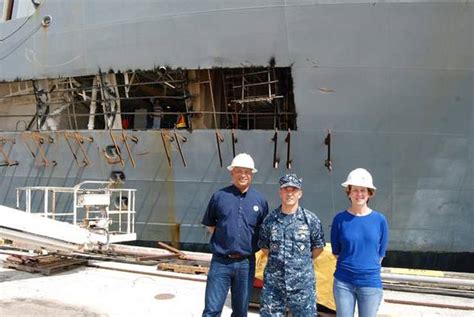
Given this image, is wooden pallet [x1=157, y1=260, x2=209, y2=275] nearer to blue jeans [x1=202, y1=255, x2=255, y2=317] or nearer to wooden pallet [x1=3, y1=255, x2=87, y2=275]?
wooden pallet [x1=3, y1=255, x2=87, y2=275]

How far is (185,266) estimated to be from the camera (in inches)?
251

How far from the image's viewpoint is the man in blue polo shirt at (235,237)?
354cm

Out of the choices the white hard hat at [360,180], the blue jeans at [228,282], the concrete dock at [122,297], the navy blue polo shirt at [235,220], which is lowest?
the concrete dock at [122,297]

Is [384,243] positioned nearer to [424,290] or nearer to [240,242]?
[240,242]

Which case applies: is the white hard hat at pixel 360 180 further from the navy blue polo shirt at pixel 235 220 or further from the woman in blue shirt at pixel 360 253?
the navy blue polo shirt at pixel 235 220

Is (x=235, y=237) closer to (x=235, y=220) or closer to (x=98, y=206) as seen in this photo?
(x=235, y=220)

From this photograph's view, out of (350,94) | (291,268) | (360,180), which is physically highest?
(350,94)

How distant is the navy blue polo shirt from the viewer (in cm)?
353

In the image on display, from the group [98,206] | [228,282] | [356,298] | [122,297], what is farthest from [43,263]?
[356,298]

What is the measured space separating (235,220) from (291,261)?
0.55m

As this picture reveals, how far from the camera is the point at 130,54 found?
7938 mm

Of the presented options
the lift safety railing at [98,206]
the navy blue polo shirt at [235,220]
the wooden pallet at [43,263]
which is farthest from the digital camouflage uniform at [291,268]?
the lift safety railing at [98,206]

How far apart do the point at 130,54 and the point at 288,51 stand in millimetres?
2698

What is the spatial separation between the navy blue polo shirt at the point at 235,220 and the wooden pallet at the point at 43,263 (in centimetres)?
371
